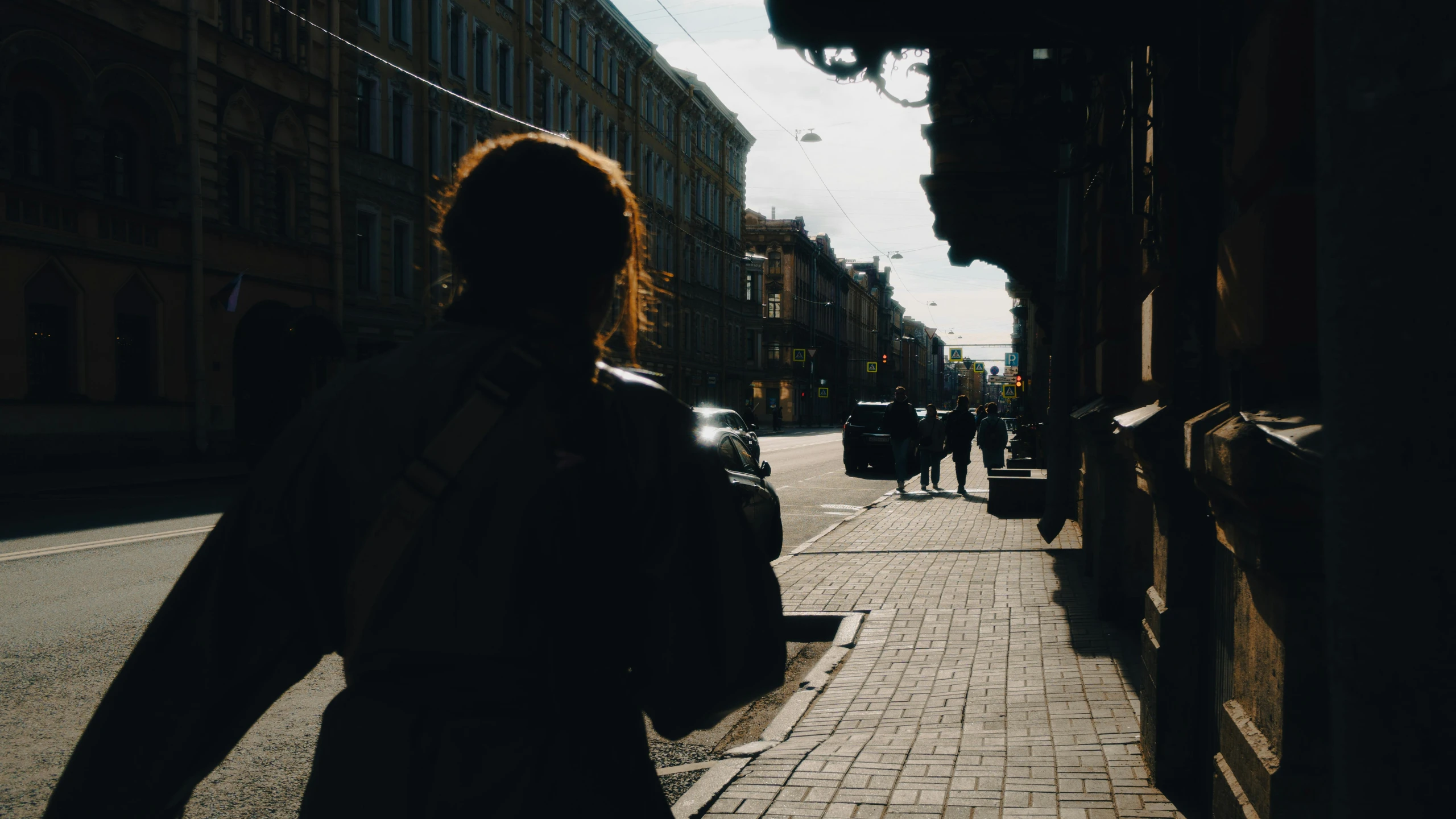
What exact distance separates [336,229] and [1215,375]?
26.0m

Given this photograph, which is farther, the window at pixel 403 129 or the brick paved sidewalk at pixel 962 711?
the window at pixel 403 129

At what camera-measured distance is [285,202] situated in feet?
86.0

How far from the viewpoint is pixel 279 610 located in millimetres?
1472

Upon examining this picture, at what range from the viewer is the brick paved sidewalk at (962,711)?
400 cm

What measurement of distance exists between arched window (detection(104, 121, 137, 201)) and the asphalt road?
7995 mm

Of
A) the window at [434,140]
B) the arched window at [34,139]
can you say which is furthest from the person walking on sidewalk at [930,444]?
the window at [434,140]

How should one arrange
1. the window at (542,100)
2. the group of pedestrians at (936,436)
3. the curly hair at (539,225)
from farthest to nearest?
the window at (542,100)
the group of pedestrians at (936,436)
the curly hair at (539,225)

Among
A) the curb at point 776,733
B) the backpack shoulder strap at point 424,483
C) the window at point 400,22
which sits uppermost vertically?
the window at point 400,22

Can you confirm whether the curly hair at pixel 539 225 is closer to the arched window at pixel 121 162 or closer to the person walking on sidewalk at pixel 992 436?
the person walking on sidewalk at pixel 992 436

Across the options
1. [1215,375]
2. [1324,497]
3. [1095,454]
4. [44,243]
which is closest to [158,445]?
[44,243]

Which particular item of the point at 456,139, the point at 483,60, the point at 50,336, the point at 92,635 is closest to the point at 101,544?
the point at 92,635

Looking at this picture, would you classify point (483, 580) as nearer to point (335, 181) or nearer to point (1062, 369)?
point (1062, 369)

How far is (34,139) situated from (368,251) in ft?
31.6

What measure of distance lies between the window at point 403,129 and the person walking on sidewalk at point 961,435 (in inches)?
677
